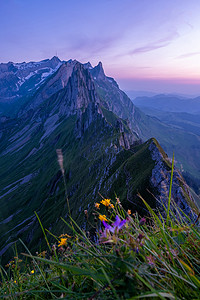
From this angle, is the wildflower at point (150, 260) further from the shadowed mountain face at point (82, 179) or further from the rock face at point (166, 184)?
the shadowed mountain face at point (82, 179)

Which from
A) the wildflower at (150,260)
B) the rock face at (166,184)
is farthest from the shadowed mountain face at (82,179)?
the wildflower at (150,260)

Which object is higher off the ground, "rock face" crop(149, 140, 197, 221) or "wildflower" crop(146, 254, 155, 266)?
"wildflower" crop(146, 254, 155, 266)

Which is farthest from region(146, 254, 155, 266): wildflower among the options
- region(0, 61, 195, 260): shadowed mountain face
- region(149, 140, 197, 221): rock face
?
region(0, 61, 195, 260): shadowed mountain face

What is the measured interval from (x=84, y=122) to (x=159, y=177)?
117 metres

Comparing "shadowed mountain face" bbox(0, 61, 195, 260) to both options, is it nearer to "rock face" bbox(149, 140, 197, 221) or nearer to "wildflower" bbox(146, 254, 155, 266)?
"rock face" bbox(149, 140, 197, 221)

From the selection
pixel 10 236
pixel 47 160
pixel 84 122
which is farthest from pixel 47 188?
pixel 84 122

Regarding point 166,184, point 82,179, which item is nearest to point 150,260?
point 166,184

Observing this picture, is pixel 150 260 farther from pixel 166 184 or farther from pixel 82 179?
pixel 82 179

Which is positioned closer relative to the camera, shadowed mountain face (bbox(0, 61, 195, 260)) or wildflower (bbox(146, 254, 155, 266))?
wildflower (bbox(146, 254, 155, 266))

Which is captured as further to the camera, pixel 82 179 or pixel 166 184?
pixel 82 179

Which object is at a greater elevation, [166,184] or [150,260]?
[150,260]

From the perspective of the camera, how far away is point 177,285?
156 cm

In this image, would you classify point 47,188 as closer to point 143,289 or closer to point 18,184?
point 18,184

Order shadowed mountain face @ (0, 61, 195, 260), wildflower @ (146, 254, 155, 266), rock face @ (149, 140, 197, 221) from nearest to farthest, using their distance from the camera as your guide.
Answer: wildflower @ (146, 254, 155, 266), rock face @ (149, 140, 197, 221), shadowed mountain face @ (0, 61, 195, 260)
